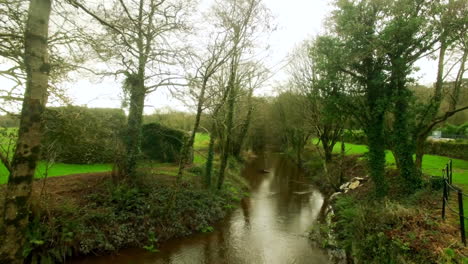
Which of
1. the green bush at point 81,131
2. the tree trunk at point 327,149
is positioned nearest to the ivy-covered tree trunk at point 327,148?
the tree trunk at point 327,149

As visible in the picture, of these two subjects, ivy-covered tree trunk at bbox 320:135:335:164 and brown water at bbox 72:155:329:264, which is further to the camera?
ivy-covered tree trunk at bbox 320:135:335:164

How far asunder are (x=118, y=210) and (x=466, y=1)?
16.6 meters

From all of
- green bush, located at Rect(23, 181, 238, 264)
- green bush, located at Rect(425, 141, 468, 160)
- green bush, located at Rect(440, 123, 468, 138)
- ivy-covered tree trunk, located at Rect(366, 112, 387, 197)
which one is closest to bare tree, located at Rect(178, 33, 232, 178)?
green bush, located at Rect(23, 181, 238, 264)

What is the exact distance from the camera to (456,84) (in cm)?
1139

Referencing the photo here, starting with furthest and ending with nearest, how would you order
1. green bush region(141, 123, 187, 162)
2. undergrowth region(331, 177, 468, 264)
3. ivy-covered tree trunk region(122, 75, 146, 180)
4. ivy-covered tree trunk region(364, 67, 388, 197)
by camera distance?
green bush region(141, 123, 187, 162)
ivy-covered tree trunk region(364, 67, 388, 197)
ivy-covered tree trunk region(122, 75, 146, 180)
undergrowth region(331, 177, 468, 264)

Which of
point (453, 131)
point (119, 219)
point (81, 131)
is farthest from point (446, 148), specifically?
point (81, 131)

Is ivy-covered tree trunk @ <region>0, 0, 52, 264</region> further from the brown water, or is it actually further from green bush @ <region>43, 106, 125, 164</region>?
the brown water

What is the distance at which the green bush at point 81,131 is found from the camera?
744cm

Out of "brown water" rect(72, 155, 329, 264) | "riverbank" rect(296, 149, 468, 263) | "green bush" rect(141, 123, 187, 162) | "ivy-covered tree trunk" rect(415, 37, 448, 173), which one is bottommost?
"brown water" rect(72, 155, 329, 264)

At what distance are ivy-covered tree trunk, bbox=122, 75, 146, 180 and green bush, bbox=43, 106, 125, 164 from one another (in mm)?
471

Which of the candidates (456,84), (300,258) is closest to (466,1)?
(456,84)

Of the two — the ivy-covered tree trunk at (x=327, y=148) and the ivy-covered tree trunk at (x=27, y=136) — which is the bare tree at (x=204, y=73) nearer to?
the ivy-covered tree trunk at (x=27, y=136)

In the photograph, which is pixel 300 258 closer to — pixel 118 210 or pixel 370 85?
pixel 118 210

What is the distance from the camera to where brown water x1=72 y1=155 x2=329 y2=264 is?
8695 mm
